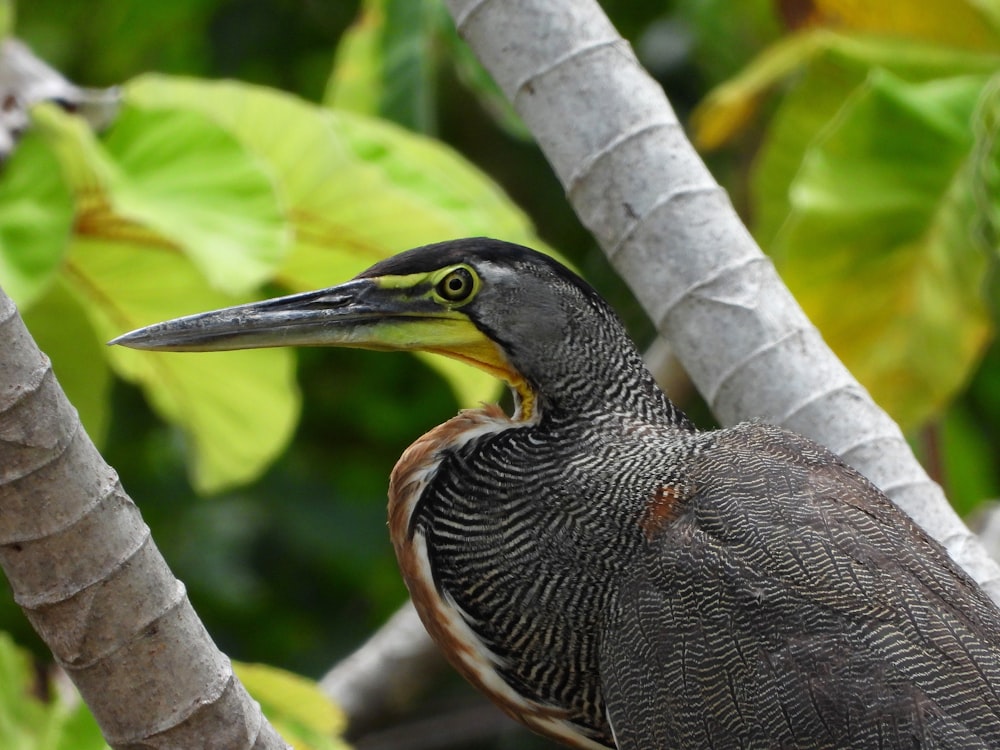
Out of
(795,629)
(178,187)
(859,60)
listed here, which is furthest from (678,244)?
(859,60)

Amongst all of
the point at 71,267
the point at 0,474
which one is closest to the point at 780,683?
the point at 0,474

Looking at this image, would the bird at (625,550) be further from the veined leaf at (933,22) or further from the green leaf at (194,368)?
the veined leaf at (933,22)

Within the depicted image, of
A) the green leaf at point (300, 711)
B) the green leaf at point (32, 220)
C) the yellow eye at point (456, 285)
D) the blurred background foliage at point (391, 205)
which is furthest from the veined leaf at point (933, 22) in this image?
the green leaf at point (300, 711)

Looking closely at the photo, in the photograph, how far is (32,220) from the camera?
2.65 meters

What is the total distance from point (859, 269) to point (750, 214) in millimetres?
1444

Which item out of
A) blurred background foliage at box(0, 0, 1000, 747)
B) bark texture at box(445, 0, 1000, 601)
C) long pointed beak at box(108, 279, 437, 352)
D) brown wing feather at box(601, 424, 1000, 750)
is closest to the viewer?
brown wing feather at box(601, 424, 1000, 750)

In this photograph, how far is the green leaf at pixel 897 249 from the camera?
9.26 ft

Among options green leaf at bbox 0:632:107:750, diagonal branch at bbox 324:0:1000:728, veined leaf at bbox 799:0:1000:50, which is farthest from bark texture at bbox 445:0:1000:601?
veined leaf at bbox 799:0:1000:50

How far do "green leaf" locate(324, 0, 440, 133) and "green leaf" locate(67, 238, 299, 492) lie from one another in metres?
0.85

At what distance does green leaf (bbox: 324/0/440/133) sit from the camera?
353 centimetres

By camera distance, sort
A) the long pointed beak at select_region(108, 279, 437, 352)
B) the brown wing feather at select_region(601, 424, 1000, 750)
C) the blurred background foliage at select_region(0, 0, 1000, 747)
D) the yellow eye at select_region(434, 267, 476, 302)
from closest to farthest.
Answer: the brown wing feather at select_region(601, 424, 1000, 750), the long pointed beak at select_region(108, 279, 437, 352), the yellow eye at select_region(434, 267, 476, 302), the blurred background foliage at select_region(0, 0, 1000, 747)

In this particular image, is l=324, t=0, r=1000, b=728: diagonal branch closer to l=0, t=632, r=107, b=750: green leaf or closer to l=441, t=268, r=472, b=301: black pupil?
l=441, t=268, r=472, b=301: black pupil

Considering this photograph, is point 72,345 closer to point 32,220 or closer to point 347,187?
point 32,220

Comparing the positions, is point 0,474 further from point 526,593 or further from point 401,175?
point 401,175
